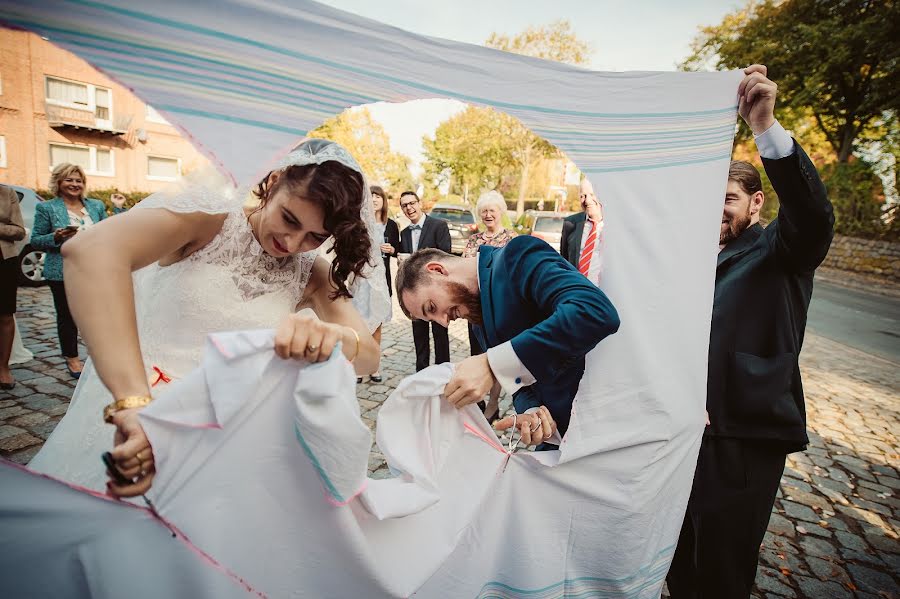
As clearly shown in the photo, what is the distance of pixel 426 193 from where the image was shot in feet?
177

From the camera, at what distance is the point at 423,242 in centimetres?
602

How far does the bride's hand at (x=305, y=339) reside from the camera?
117cm

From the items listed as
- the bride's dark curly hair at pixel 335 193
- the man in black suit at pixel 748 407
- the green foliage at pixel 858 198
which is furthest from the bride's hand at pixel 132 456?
the green foliage at pixel 858 198

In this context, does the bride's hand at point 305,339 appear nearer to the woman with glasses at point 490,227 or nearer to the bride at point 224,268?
the bride at point 224,268

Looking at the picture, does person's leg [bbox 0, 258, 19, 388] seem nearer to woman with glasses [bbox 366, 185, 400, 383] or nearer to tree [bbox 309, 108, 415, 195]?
woman with glasses [bbox 366, 185, 400, 383]

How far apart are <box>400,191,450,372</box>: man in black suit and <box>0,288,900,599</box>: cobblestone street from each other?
0.56 metres

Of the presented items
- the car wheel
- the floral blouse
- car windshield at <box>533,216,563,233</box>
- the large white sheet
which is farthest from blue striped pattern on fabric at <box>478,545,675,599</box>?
car windshield at <box>533,216,563,233</box>

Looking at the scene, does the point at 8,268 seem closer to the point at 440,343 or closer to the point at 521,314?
the point at 440,343

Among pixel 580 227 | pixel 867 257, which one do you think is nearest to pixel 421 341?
pixel 580 227

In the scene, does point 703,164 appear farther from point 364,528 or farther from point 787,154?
point 364,528

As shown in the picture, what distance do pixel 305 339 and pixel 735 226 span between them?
219 centimetres

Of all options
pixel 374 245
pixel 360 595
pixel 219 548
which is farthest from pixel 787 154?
pixel 219 548

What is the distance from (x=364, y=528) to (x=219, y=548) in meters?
0.42

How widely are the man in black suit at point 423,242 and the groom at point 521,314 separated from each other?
2857 mm
